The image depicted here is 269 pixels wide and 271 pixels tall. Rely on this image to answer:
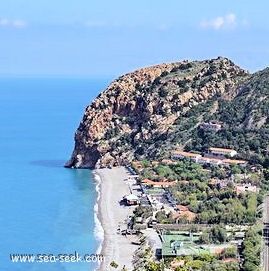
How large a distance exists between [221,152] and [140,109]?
16151mm

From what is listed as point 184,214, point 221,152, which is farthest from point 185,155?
point 184,214

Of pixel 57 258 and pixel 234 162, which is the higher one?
pixel 234 162

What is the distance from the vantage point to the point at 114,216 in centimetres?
6600

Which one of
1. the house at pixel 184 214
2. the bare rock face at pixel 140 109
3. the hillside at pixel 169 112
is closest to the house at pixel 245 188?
the house at pixel 184 214

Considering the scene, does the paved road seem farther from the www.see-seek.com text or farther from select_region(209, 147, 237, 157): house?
select_region(209, 147, 237, 157): house

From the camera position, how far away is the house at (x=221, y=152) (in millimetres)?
84625

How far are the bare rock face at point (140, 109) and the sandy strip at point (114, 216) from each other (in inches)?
190

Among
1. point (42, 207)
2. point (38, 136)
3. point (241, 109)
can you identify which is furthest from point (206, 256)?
point (38, 136)

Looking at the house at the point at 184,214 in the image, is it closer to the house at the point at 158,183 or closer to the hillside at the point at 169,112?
→ the house at the point at 158,183

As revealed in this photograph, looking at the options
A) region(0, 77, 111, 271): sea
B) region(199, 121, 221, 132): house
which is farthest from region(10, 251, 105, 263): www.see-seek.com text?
region(199, 121, 221, 132): house

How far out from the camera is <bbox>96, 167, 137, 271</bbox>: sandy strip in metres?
53.7

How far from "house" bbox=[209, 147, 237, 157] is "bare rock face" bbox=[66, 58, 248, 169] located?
8.14 meters

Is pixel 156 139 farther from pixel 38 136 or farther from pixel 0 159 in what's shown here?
pixel 38 136

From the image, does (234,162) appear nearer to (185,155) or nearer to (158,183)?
(185,155)
